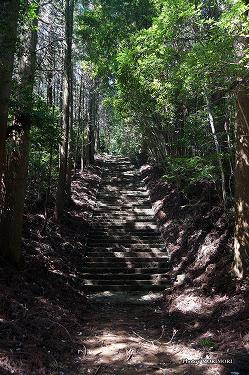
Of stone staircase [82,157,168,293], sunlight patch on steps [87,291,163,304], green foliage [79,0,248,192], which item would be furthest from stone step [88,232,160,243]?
sunlight patch on steps [87,291,163,304]

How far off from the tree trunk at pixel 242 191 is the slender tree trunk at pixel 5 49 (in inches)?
175

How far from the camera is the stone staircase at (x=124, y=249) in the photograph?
443 inches

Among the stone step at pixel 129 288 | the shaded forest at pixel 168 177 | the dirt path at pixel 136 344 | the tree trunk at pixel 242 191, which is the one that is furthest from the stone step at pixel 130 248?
the tree trunk at pixel 242 191

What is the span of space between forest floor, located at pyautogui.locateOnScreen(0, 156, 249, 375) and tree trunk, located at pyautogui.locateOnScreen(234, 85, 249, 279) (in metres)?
0.48

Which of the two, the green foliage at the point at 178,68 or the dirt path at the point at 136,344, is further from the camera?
the green foliage at the point at 178,68

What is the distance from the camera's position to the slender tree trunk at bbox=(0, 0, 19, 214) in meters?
6.11

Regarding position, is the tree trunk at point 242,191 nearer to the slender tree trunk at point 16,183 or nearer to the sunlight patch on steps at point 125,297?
the sunlight patch on steps at point 125,297

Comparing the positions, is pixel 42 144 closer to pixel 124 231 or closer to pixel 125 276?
pixel 125 276

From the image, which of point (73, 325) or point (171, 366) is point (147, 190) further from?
point (171, 366)

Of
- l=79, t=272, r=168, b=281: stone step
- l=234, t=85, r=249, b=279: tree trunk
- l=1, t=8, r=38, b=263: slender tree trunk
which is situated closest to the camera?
l=234, t=85, r=249, b=279: tree trunk

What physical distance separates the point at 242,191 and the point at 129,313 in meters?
3.74

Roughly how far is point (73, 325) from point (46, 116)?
14.5ft

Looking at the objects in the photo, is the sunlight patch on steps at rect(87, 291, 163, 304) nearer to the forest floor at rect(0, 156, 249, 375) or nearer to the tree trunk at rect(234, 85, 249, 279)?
the forest floor at rect(0, 156, 249, 375)

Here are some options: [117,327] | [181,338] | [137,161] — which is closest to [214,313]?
[181,338]
